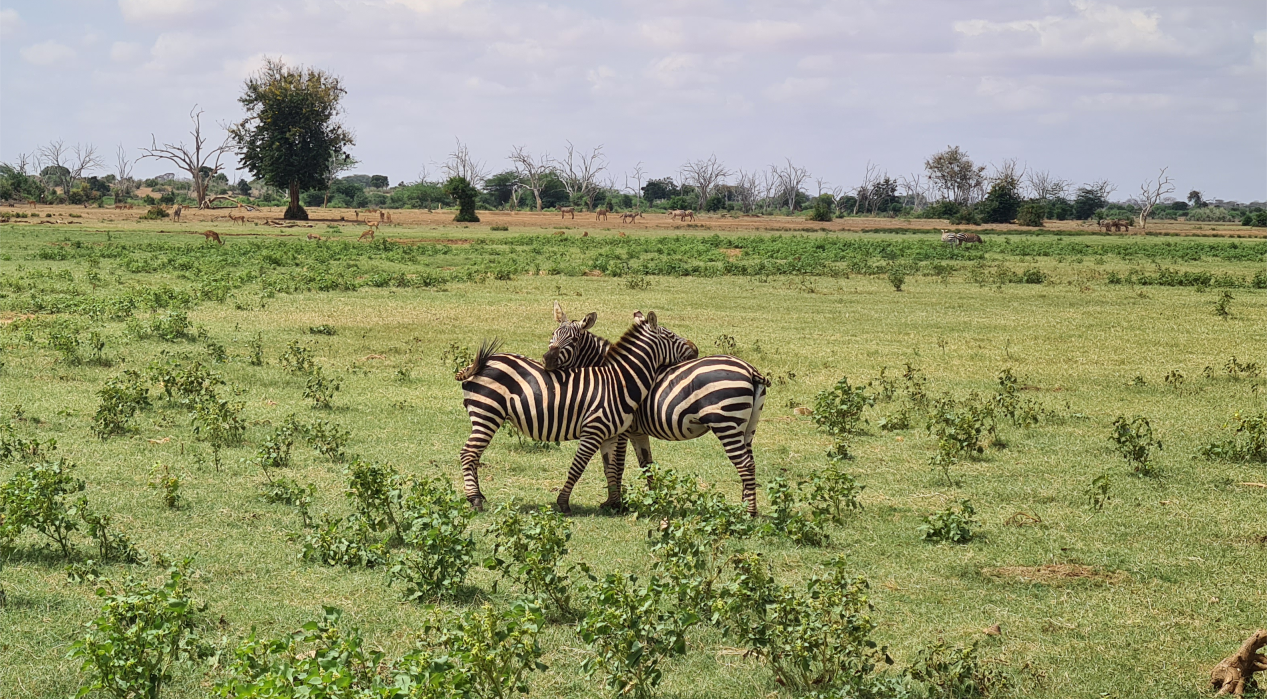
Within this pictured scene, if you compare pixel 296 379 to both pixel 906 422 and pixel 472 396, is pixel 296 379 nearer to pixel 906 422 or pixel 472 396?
pixel 472 396

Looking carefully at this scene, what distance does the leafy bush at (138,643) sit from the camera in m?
5.03

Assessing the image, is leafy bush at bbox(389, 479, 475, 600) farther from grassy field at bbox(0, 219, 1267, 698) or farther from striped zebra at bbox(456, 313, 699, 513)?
striped zebra at bbox(456, 313, 699, 513)

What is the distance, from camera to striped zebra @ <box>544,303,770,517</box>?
29.3 feet

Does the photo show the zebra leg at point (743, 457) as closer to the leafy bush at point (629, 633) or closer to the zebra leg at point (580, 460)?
the zebra leg at point (580, 460)

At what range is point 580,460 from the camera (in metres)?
9.00

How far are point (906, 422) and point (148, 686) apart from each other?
9386 millimetres

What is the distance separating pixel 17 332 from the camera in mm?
17250

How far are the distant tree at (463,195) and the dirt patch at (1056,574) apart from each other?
56638mm

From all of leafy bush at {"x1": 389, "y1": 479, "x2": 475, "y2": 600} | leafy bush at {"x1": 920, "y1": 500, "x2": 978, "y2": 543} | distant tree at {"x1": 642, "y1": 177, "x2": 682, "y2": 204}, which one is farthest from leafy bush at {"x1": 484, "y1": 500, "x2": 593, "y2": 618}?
distant tree at {"x1": 642, "y1": 177, "x2": 682, "y2": 204}

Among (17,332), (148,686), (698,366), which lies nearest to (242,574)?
(148,686)

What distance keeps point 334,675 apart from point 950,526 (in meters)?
5.28

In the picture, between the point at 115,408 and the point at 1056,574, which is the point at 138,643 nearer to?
the point at 1056,574

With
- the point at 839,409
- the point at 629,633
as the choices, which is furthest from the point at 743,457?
the point at 629,633

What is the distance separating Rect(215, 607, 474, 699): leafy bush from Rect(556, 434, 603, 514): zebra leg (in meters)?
3.75
